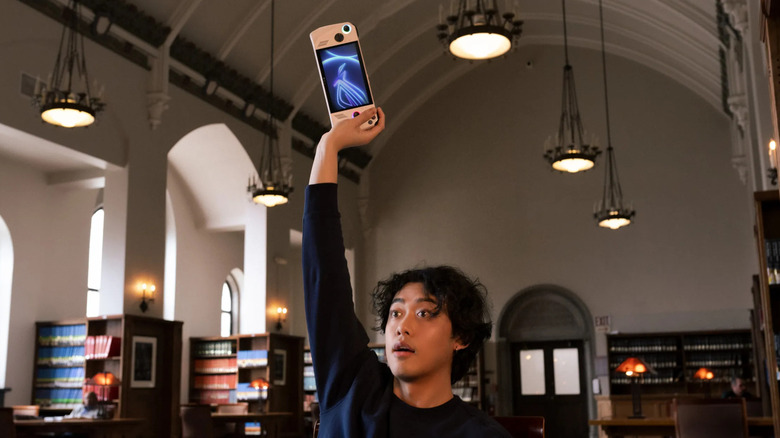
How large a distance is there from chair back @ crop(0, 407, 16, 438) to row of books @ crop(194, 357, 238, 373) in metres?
6.96

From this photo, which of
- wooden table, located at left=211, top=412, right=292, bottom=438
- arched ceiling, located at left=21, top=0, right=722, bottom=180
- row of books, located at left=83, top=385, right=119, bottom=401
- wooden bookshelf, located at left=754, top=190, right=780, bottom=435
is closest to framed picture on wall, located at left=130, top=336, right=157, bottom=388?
row of books, located at left=83, top=385, right=119, bottom=401

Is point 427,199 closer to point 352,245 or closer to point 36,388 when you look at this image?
point 352,245

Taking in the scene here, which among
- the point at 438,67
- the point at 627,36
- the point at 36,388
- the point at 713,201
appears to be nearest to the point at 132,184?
the point at 36,388

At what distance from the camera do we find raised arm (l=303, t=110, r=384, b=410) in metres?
1.47

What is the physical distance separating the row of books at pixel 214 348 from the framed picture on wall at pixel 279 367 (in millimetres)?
852

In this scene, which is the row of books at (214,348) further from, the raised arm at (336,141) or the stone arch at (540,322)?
the raised arm at (336,141)

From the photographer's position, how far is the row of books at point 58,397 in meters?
11.3

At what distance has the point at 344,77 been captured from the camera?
5.28 ft

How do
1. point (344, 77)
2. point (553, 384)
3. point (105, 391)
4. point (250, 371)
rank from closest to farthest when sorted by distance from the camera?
point (344, 77), point (105, 391), point (250, 371), point (553, 384)

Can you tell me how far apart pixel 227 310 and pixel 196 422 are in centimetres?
749

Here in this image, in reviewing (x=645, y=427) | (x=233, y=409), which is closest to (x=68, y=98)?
(x=233, y=409)

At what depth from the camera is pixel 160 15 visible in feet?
38.9

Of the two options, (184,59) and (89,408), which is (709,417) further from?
(184,59)

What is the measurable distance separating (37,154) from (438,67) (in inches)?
338
